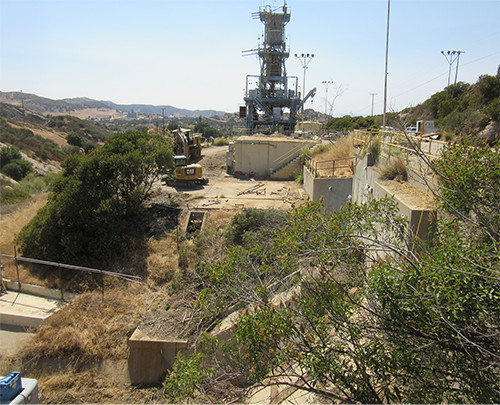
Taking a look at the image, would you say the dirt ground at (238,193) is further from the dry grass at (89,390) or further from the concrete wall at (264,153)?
the dry grass at (89,390)

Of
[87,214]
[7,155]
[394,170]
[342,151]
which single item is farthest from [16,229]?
[7,155]

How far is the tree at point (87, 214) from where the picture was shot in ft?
52.1

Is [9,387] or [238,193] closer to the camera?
[9,387]

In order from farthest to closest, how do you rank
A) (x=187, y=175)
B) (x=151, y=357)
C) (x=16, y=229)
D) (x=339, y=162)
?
(x=187, y=175)
(x=16, y=229)
(x=339, y=162)
(x=151, y=357)

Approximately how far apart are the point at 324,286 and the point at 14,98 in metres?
216

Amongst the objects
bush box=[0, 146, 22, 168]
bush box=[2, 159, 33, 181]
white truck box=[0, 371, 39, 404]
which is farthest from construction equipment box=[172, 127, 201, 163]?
white truck box=[0, 371, 39, 404]

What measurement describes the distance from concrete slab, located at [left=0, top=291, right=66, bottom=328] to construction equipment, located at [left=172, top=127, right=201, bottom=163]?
584 inches

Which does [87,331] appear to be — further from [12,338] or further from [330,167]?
[330,167]

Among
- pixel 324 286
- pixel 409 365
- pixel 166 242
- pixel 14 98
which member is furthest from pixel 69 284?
pixel 14 98

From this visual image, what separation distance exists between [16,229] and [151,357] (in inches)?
476

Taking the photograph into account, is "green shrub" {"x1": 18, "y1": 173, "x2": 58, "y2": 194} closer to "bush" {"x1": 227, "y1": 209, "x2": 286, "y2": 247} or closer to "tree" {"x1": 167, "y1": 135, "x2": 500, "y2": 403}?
"bush" {"x1": 227, "y1": 209, "x2": 286, "y2": 247}

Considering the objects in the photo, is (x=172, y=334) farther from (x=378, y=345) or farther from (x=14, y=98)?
(x=14, y=98)

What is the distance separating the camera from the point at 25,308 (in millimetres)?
13008

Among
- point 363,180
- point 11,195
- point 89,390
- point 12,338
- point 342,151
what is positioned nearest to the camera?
point 89,390
